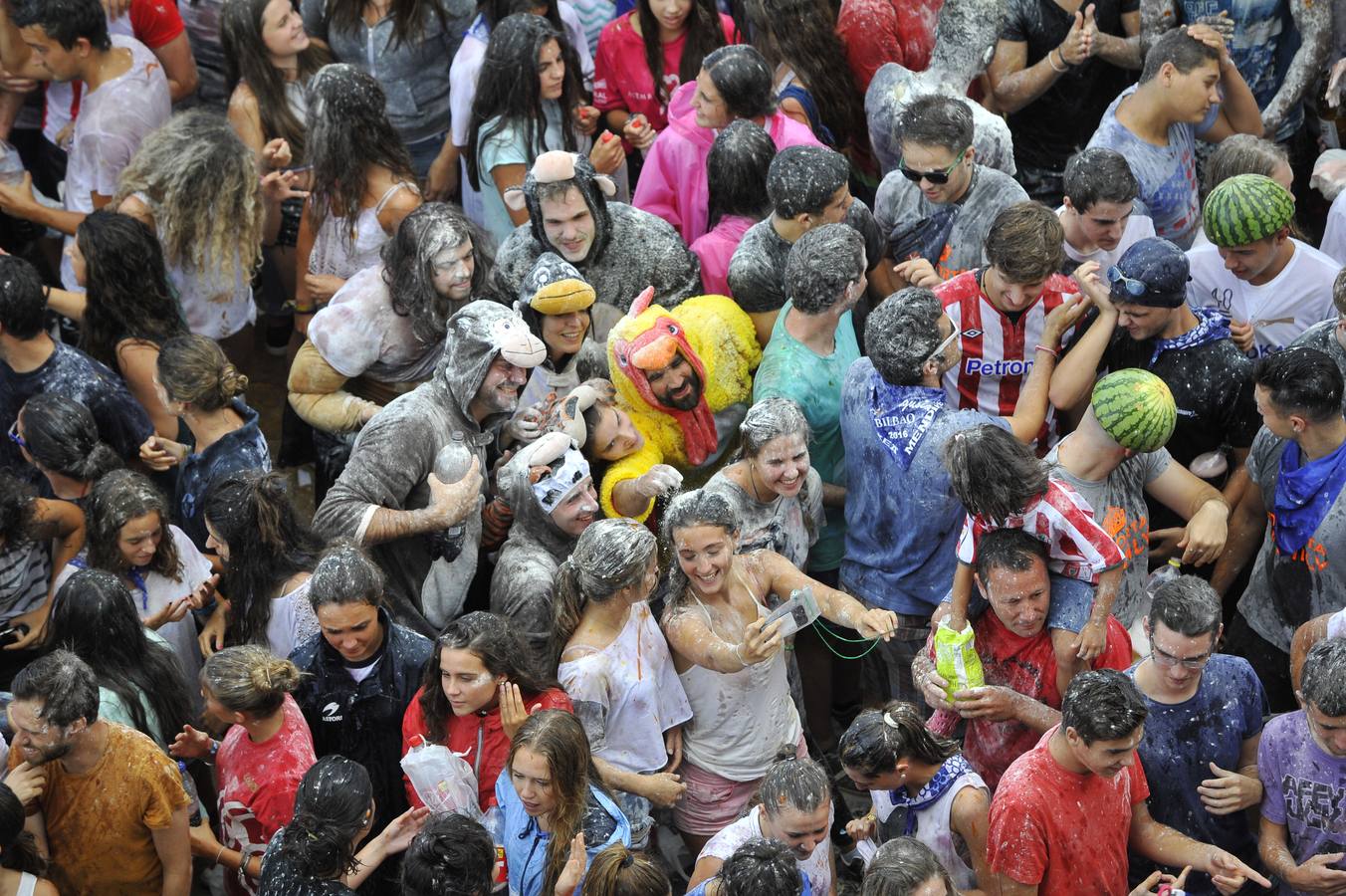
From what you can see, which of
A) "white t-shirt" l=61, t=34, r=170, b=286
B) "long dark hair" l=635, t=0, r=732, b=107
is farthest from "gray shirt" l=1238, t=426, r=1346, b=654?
"white t-shirt" l=61, t=34, r=170, b=286

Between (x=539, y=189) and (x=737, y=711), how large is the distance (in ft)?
7.24

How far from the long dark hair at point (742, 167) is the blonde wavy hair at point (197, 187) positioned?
2013 mm

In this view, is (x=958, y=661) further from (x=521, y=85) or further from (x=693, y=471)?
(x=521, y=85)

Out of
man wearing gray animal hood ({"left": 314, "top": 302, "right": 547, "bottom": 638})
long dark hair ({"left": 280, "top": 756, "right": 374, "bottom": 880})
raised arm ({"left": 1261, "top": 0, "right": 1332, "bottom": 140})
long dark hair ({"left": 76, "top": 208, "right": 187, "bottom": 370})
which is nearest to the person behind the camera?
long dark hair ({"left": 280, "top": 756, "right": 374, "bottom": 880})

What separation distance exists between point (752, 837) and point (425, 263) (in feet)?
8.64

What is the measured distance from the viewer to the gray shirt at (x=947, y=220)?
615 centimetres

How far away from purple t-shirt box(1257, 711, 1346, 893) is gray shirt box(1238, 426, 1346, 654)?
74 cm

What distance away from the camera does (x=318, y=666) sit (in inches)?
197

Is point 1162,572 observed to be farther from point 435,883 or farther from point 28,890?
point 28,890

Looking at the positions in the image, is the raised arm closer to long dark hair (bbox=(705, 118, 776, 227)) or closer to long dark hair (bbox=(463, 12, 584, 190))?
long dark hair (bbox=(705, 118, 776, 227))

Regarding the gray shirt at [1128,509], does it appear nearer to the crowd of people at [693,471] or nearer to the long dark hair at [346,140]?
the crowd of people at [693,471]

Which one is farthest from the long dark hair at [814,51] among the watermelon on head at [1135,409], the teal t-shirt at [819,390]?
the watermelon on head at [1135,409]

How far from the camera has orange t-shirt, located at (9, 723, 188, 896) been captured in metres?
4.64

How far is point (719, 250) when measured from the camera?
627cm
